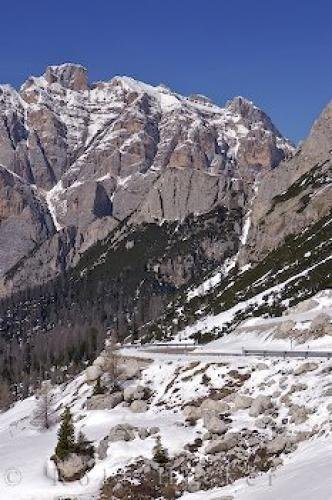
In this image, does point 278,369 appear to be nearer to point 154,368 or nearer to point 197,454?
point 197,454

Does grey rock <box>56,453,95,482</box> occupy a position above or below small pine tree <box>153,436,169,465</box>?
below

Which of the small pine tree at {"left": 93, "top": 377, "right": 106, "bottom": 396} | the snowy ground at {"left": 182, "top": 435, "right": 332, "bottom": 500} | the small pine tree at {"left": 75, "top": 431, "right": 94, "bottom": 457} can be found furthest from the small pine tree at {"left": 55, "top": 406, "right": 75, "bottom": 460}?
the small pine tree at {"left": 93, "top": 377, "right": 106, "bottom": 396}

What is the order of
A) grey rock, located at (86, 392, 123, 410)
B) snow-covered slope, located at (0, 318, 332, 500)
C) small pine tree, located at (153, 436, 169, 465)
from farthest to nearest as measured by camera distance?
grey rock, located at (86, 392, 123, 410) → small pine tree, located at (153, 436, 169, 465) → snow-covered slope, located at (0, 318, 332, 500)

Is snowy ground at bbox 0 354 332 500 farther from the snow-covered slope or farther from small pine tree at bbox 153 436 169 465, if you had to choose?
small pine tree at bbox 153 436 169 465

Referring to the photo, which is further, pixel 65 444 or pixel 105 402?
pixel 105 402

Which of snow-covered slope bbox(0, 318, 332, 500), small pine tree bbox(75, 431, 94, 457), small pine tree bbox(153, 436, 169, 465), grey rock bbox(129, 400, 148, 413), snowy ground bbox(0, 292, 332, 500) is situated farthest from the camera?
grey rock bbox(129, 400, 148, 413)

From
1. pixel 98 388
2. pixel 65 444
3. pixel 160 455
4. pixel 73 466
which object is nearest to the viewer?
pixel 160 455

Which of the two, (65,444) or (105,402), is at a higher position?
(105,402)

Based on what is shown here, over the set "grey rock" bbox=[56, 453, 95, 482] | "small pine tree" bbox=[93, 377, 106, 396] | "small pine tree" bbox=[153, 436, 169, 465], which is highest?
"small pine tree" bbox=[93, 377, 106, 396]

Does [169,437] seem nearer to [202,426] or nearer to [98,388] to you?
[202,426]

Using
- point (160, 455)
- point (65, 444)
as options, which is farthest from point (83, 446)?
point (160, 455)

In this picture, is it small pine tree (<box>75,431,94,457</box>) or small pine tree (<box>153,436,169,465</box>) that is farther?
small pine tree (<box>75,431,94,457</box>)

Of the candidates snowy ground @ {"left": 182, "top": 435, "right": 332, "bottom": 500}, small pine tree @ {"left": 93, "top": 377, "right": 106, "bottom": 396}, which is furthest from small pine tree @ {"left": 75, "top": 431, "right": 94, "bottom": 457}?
small pine tree @ {"left": 93, "top": 377, "right": 106, "bottom": 396}

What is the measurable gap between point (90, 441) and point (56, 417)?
20.2m
